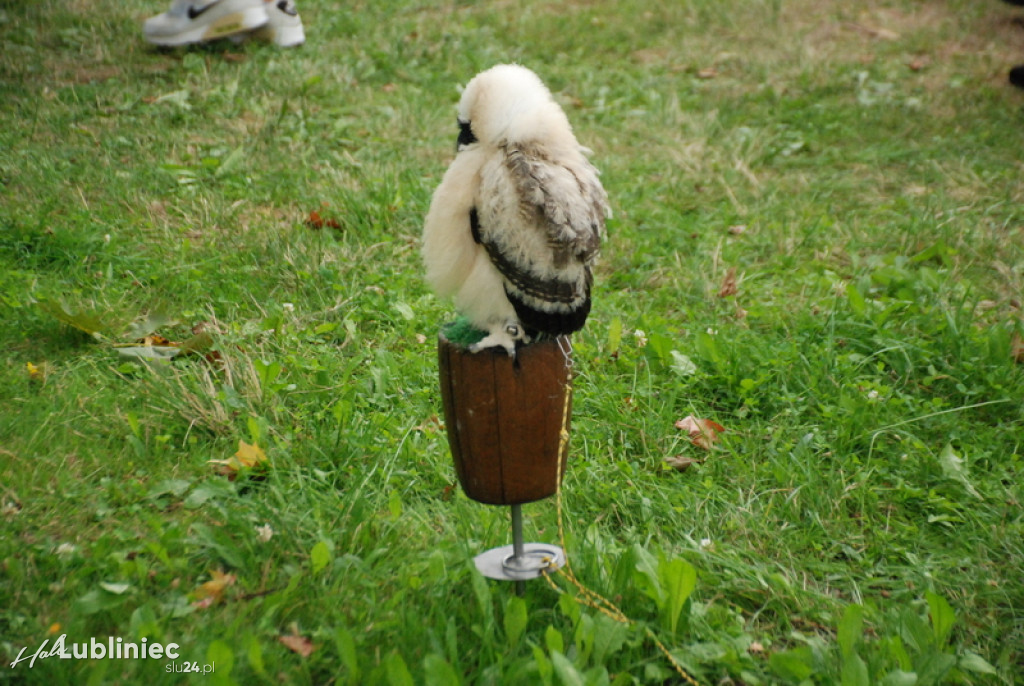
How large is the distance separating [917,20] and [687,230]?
508 centimetres

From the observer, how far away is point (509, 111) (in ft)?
7.30

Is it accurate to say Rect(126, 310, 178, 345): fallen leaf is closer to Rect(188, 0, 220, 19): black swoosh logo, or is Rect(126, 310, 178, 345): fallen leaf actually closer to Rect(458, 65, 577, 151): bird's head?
Rect(458, 65, 577, 151): bird's head

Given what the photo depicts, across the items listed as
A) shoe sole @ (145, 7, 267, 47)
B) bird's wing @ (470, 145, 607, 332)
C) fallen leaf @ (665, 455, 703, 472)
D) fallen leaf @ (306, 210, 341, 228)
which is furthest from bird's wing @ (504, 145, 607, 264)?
shoe sole @ (145, 7, 267, 47)

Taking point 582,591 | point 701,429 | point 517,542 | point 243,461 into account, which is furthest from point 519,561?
point 701,429

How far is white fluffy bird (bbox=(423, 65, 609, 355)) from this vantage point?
85.1 inches

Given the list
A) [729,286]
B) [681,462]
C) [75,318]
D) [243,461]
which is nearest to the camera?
[243,461]

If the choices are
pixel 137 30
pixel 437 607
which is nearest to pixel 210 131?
pixel 137 30

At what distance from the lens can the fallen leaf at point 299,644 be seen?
2305mm

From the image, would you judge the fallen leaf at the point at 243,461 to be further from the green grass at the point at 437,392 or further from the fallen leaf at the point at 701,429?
the fallen leaf at the point at 701,429

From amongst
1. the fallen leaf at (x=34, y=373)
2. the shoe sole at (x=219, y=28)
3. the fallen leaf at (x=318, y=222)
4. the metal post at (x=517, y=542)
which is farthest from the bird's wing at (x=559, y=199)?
the shoe sole at (x=219, y=28)

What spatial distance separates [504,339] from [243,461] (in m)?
1.25

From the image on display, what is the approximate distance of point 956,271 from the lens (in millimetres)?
4359

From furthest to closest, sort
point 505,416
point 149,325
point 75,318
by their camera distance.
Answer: point 149,325 → point 75,318 → point 505,416

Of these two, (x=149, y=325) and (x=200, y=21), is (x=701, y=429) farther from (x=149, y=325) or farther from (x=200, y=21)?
(x=200, y=21)
